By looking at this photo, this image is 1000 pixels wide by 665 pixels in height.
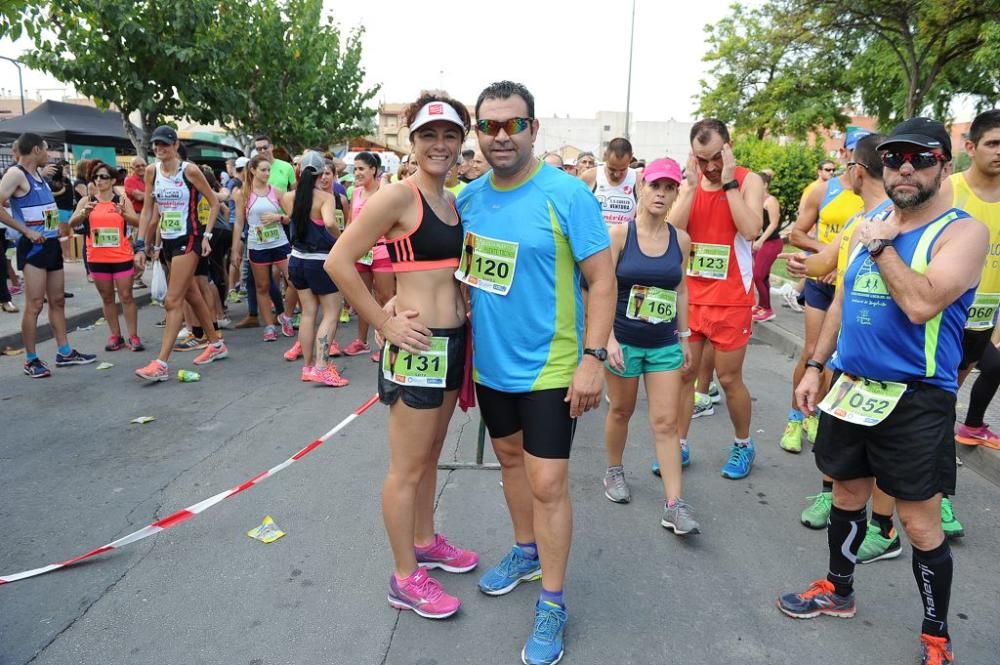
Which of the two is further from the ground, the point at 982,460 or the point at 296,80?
the point at 296,80

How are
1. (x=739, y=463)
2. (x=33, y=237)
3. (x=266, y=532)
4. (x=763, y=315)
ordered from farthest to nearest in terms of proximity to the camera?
1. (x=763, y=315)
2. (x=33, y=237)
3. (x=739, y=463)
4. (x=266, y=532)

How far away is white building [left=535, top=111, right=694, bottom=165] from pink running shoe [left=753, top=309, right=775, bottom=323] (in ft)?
223

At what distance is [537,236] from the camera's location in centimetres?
261

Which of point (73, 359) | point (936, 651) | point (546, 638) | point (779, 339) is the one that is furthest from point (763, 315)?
point (73, 359)

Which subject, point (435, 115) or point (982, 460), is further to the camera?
point (982, 460)

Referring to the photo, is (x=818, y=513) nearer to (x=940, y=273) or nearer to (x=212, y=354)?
(x=940, y=273)

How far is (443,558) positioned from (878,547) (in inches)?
83.8

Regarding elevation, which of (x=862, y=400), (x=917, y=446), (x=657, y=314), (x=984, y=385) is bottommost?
(x=984, y=385)

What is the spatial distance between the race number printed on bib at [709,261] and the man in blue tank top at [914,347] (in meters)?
1.62

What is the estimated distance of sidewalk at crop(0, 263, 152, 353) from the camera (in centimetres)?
791

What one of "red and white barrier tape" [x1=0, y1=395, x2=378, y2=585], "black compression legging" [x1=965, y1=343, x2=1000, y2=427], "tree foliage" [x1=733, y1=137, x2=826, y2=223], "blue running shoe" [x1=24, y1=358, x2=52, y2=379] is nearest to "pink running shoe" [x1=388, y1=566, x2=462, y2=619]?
"red and white barrier tape" [x1=0, y1=395, x2=378, y2=585]

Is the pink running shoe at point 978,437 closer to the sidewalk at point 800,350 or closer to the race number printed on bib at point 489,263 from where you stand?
the sidewalk at point 800,350

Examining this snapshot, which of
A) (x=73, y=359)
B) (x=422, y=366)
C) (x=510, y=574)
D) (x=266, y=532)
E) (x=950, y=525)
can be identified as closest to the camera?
(x=422, y=366)

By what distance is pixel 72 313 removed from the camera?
911cm
